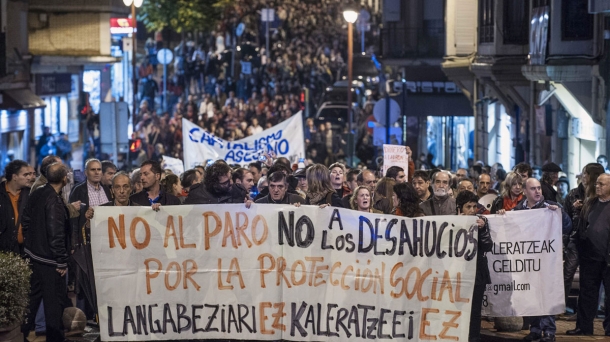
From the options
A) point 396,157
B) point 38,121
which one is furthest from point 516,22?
point 38,121

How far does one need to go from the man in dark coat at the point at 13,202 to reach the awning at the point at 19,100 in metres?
22.4

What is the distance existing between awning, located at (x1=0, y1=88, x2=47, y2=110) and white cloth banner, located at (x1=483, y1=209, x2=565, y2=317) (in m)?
24.3

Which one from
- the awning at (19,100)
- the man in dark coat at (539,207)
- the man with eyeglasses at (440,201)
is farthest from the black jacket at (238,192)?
the awning at (19,100)

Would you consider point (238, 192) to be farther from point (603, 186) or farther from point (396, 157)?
point (396, 157)

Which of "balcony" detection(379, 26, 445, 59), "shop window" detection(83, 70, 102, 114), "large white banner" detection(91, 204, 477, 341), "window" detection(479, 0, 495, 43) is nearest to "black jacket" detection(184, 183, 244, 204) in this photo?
"large white banner" detection(91, 204, 477, 341)

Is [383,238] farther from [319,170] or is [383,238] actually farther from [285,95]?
[285,95]

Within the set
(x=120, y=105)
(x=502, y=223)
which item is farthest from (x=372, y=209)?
(x=120, y=105)

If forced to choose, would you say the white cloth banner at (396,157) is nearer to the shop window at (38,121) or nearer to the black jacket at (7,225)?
the black jacket at (7,225)

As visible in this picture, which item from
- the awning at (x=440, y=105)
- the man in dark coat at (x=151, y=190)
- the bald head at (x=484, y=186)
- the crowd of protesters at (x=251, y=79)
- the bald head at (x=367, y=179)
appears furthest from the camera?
the awning at (x=440, y=105)

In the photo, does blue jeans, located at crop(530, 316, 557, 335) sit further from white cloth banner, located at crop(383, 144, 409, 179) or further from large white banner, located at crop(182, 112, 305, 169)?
large white banner, located at crop(182, 112, 305, 169)

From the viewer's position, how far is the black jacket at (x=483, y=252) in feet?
37.3

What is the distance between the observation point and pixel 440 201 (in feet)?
42.7

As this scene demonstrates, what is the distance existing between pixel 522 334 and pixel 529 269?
1.09 m

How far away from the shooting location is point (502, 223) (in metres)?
11.9
